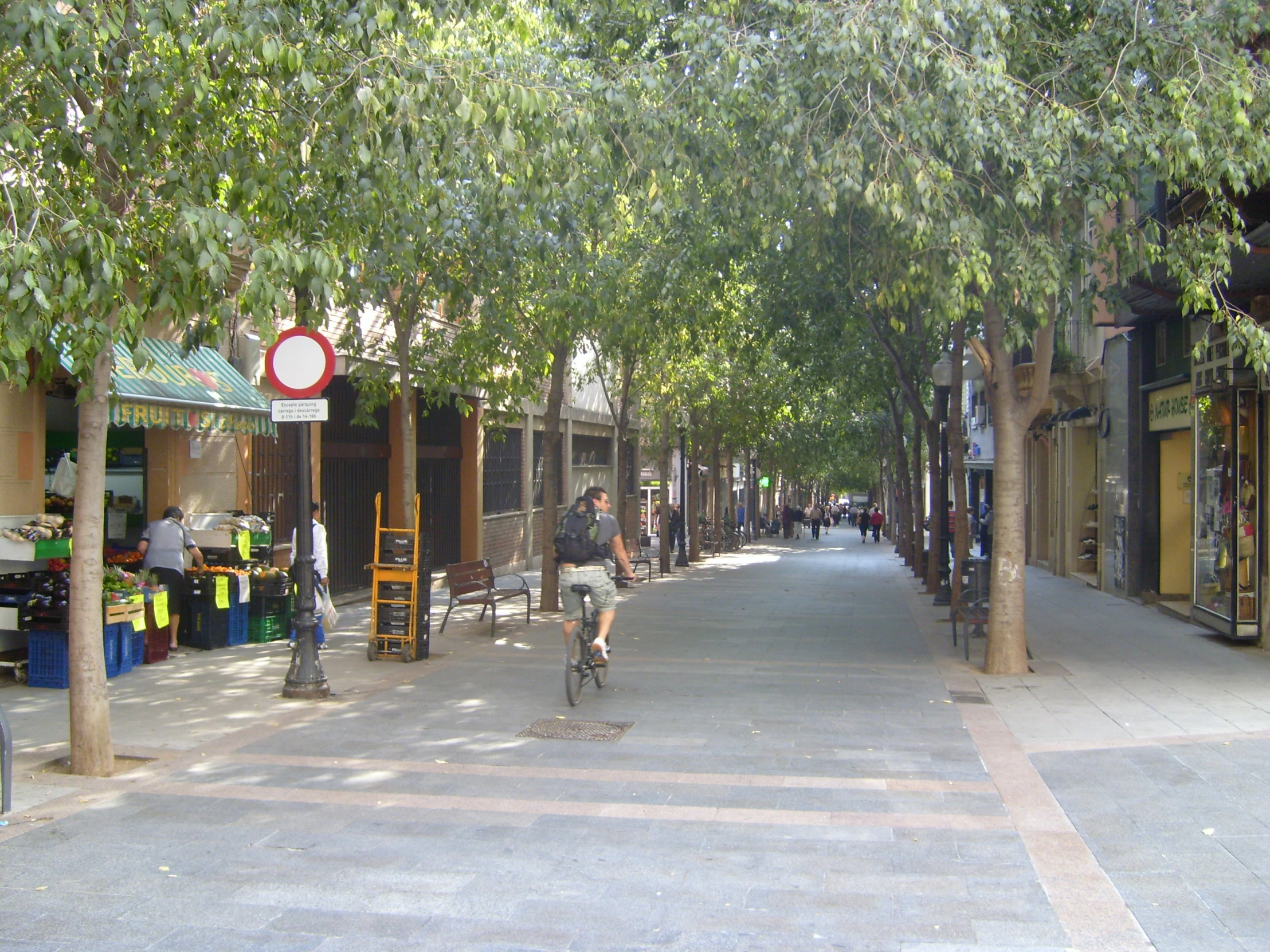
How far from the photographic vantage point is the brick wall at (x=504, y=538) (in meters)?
23.0

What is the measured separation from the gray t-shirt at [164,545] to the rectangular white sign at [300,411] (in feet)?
9.77

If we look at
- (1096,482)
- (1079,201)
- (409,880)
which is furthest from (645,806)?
(1096,482)

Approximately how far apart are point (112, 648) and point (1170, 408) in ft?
46.7

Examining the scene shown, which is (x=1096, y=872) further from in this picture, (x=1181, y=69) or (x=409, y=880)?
(x=1181, y=69)

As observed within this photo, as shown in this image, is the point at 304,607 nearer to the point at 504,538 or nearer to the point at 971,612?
the point at 971,612

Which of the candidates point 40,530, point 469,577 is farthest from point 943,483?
point 40,530

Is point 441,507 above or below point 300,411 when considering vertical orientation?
below

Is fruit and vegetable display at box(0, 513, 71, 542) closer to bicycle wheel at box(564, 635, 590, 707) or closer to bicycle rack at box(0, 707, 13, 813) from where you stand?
bicycle rack at box(0, 707, 13, 813)

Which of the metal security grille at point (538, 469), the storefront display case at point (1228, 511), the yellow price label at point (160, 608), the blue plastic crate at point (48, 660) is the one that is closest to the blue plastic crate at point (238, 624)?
the yellow price label at point (160, 608)

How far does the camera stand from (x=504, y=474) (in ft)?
80.1

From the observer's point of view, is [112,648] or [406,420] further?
[406,420]

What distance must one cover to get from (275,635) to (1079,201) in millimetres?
9543

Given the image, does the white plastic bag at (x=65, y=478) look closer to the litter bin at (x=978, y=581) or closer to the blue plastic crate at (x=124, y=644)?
the blue plastic crate at (x=124, y=644)

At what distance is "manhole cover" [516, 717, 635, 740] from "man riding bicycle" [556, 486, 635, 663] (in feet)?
2.91
